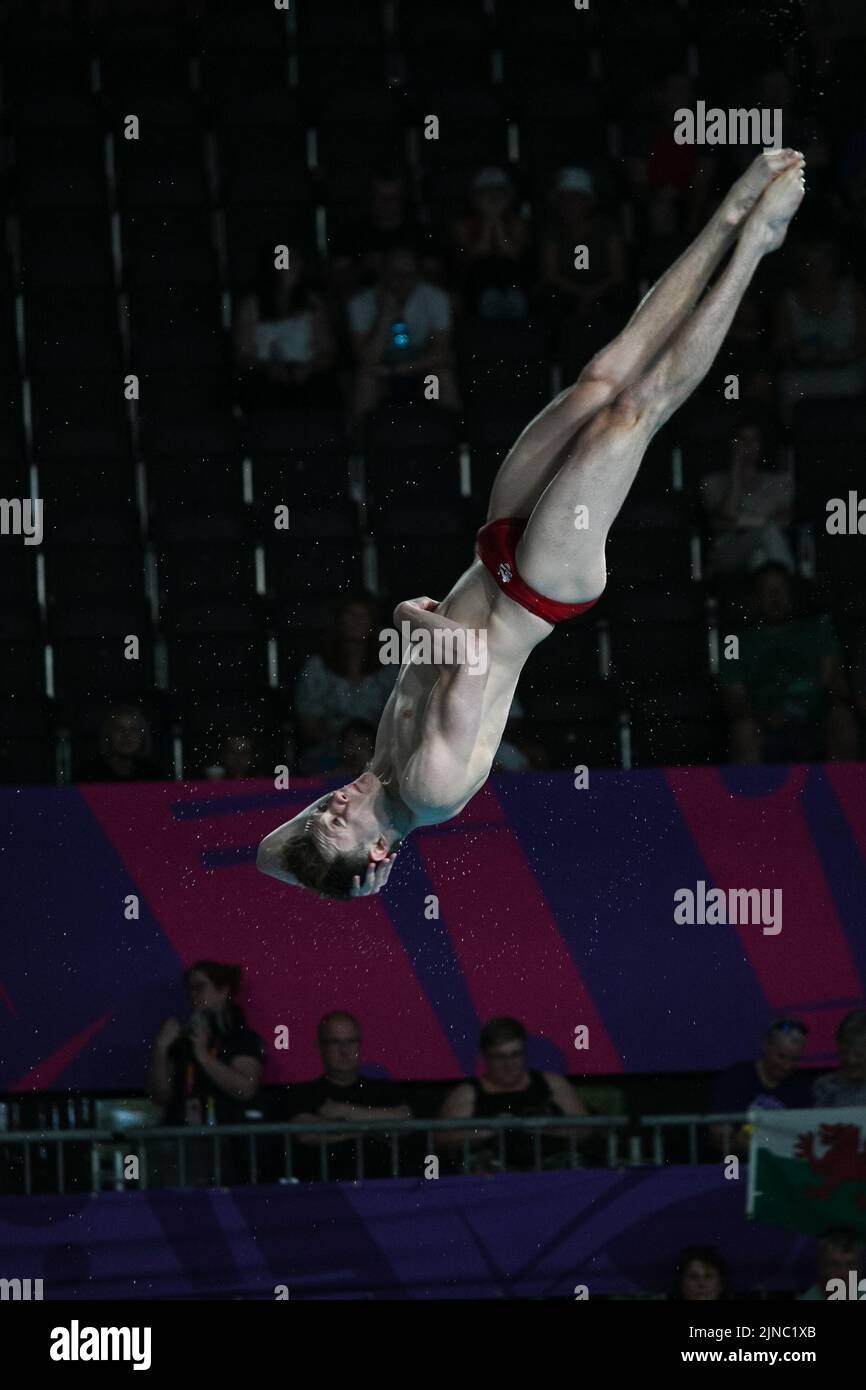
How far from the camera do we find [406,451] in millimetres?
7746

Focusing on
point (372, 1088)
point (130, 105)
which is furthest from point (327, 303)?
point (372, 1088)

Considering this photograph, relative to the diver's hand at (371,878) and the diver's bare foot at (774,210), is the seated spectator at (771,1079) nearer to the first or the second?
the diver's hand at (371,878)

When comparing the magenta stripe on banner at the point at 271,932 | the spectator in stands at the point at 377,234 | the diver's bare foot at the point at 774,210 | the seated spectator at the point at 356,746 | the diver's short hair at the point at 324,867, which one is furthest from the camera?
the spectator in stands at the point at 377,234

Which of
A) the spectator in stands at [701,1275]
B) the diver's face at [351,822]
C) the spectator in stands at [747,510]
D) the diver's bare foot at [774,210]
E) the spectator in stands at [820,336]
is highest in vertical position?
the spectator in stands at [820,336]

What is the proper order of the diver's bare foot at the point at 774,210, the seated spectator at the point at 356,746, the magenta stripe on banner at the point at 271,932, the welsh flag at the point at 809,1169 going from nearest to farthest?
the diver's bare foot at the point at 774,210 → the welsh flag at the point at 809,1169 → the magenta stripe on banner at the point at 271,932 → the seated spectator at the point at 356,746

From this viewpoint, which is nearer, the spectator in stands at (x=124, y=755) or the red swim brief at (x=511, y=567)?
the red swim brief at (x=511, y=567)

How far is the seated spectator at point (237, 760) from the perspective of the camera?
702cm

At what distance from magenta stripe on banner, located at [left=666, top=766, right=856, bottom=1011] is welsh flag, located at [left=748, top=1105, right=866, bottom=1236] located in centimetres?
41

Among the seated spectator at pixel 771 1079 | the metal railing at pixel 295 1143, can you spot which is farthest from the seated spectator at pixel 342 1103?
the seated spectator at pixel 771 1079

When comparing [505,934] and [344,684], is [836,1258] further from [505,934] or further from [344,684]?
[344,684]

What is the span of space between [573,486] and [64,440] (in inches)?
132

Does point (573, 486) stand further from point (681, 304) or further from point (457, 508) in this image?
point (457, 508)

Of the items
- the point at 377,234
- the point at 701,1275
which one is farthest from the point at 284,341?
the point at 701,1275

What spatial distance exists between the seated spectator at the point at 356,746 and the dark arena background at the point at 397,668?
14 millimetres
